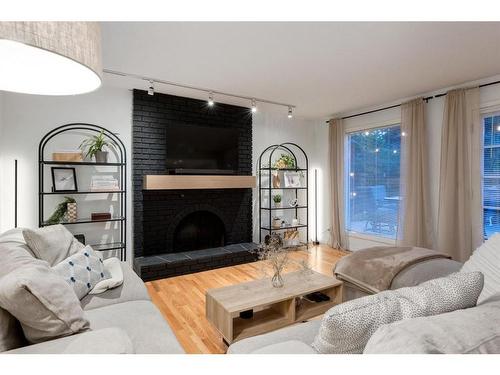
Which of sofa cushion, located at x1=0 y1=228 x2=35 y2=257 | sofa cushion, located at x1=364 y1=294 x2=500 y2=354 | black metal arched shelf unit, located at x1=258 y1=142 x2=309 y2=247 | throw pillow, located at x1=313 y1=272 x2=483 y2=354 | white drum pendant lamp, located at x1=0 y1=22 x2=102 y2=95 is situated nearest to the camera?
white drum pendant lamp, located at x1=0 y1=22 x2=102 y2=95

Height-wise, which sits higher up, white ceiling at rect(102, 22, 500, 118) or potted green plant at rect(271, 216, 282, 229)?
white ceiling at rect(102, 22, 500, 118)

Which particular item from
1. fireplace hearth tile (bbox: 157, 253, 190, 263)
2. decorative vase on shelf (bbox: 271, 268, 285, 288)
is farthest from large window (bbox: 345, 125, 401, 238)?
fireplace hearth tile (bbox: 157, 253, 190, 263)

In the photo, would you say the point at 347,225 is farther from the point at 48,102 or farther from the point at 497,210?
the point at 48,102

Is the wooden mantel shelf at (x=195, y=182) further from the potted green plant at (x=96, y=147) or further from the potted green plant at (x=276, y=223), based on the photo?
the potted green plant at (x=276, y=223)

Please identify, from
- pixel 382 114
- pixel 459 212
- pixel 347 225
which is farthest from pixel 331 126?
pixel 459 212

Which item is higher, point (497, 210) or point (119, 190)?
point (119, 190)

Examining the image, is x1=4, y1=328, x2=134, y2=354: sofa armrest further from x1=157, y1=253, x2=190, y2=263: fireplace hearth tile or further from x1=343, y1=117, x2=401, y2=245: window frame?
x1=343, y1=117, x2=401, y2=245: window frame

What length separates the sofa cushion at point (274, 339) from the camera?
113 cm

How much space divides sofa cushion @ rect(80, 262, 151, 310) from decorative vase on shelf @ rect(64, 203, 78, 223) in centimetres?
155

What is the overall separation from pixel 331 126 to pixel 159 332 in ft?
15.0

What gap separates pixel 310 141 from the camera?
554 cm

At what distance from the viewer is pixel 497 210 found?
332 centimetres

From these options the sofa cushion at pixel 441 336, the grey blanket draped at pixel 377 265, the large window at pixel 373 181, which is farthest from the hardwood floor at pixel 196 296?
the sofa cushion at pixel 441 336

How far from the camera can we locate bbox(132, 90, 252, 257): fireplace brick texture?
373 cm
